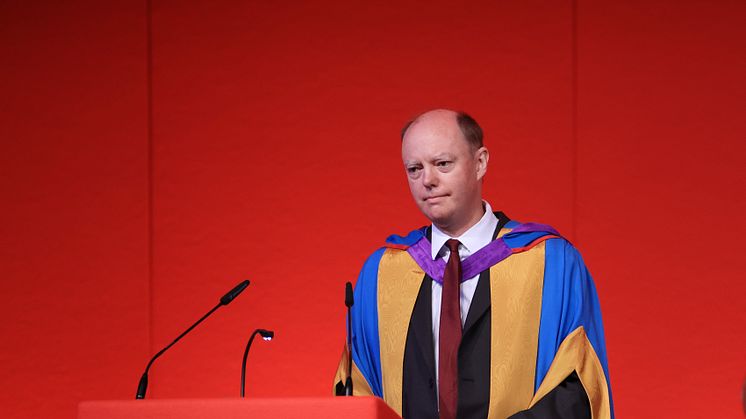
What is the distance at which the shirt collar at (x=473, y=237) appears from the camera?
3314 millimetres

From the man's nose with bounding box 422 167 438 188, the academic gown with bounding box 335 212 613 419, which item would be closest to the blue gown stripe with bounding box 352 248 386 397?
the academic gown with bounding box 335 212 613 419

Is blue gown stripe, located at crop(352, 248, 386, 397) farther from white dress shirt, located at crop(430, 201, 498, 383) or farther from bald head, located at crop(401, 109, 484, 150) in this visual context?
bald head, located at crop(401, 109, 484, 150)

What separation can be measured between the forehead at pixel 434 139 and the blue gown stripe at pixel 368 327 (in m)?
0.43

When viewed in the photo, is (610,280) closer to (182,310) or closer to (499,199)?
(499,199)

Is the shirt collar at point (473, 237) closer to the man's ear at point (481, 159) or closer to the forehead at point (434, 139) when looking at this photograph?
the man's ear at point (481, 159)

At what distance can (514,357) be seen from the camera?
315 cm

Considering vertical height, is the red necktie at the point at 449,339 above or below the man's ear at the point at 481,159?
below

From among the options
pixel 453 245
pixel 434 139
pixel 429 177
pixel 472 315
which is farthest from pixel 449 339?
pixel 434 139

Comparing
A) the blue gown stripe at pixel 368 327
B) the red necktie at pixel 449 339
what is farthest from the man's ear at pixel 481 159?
the blue gown stripe at pixel 368 327

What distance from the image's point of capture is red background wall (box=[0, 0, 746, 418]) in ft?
15.2

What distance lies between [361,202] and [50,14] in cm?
157

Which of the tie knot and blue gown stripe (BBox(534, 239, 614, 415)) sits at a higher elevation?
the tie knot

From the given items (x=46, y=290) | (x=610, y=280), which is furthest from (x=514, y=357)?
(x=46, y=290)

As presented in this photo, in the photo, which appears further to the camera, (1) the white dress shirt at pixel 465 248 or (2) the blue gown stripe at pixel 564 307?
(1) the white dress shirt at pixel 465 248
